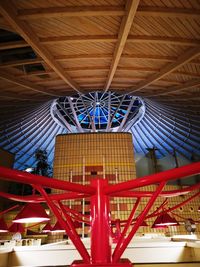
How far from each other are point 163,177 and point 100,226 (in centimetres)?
65

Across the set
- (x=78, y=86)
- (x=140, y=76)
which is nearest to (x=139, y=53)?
(x=140, y=76)

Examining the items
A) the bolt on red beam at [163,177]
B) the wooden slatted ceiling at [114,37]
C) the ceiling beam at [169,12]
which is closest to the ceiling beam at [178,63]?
the wooden slatted ceiling at [114,37]

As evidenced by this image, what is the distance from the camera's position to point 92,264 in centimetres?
149

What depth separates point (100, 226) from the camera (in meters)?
1.69

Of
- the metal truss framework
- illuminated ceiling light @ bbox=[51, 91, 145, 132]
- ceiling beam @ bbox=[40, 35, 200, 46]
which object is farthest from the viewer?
illuminated ceiling light @ bbox=[51, 91, 145, 132]

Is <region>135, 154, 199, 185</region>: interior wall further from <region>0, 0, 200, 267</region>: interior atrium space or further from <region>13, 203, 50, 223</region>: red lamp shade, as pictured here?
<region>13, 203, 50, 223</region>: red lamp shade

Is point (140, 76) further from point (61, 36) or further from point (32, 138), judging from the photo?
point (32, 138)

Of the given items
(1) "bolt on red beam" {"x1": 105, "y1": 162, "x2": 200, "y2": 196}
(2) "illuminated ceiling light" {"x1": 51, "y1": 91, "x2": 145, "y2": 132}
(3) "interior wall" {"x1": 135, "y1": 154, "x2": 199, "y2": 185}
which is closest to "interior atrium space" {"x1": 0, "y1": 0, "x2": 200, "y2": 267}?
(1) "bolt on red beam" {"x1": 105, "y1": 162, "x2": 200, "y2": 196}

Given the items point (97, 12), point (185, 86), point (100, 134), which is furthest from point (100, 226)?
point (100, 134)

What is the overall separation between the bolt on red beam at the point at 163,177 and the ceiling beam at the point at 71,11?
570 cm

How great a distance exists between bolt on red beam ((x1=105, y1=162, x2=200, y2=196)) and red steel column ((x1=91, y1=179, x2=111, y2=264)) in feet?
A: 0.26

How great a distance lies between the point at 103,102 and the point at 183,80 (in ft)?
37.2

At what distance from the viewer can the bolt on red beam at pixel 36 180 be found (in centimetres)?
133

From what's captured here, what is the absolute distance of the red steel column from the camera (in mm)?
1604
